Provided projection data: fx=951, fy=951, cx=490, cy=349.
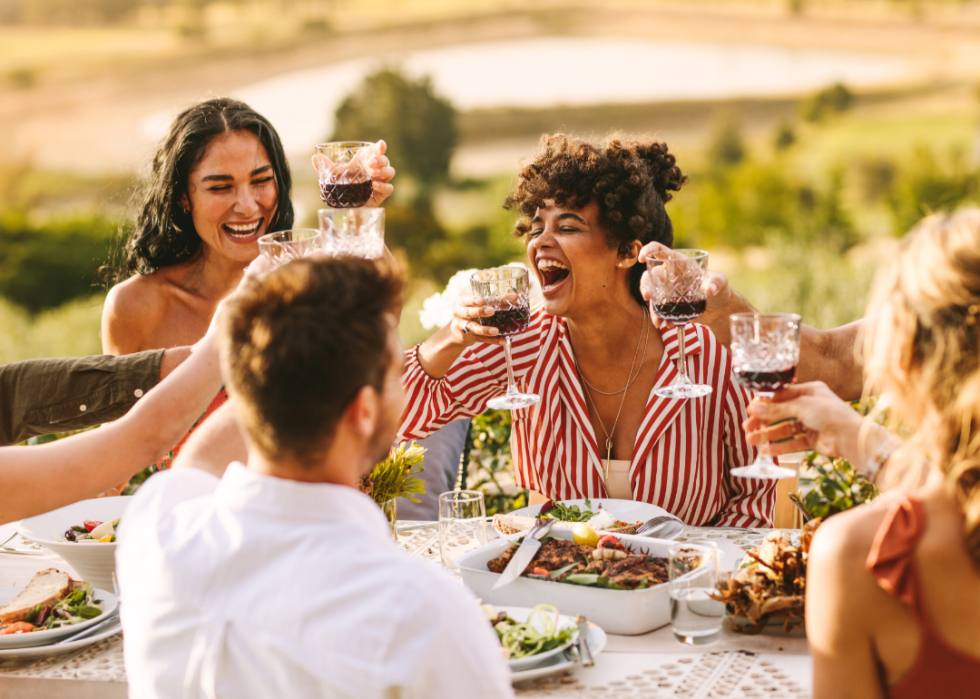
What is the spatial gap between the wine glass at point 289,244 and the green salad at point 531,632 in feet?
2.85

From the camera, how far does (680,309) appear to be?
2420mm

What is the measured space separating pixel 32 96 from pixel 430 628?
11.9 m

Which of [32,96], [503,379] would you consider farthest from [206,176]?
[32,96]

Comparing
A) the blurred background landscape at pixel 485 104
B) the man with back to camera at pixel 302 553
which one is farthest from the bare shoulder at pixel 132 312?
the blurred background landscape at pixel 485 104

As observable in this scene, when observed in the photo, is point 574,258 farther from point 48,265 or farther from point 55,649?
point 48,265

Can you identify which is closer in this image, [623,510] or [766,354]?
[766,354]

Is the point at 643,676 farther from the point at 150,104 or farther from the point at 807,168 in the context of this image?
the point at 150,104

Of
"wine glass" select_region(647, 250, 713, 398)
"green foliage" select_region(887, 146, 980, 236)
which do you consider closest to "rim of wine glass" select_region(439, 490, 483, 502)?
"wine glass" select_region(647, 250, 713, 398)

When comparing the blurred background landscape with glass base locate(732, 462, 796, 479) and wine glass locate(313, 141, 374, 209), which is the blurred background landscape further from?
glass base locate(732, 462, 796, 479)

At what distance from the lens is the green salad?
1.88m

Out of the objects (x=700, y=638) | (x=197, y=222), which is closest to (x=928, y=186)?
(x=197, y=222)

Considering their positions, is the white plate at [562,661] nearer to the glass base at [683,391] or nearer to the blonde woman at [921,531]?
the blonde woman at [921,531]

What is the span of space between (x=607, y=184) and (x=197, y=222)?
60.1 inches

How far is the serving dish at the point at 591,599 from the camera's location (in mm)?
2018
